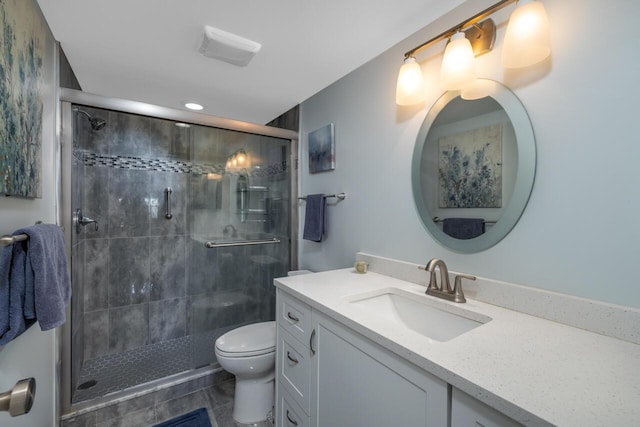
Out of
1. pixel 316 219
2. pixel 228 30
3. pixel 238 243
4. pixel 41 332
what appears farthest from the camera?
pixel 238 243

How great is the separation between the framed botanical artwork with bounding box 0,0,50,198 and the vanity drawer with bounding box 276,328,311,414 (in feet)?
3.74

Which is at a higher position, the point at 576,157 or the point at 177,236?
the point at 576,157

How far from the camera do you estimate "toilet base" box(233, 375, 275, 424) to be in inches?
61.8

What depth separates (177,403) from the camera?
1745mm

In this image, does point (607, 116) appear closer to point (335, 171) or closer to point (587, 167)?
point (587, 167)

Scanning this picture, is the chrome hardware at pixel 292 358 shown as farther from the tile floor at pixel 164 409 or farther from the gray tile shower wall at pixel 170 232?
the gray tile shower wall at pixel 170 232

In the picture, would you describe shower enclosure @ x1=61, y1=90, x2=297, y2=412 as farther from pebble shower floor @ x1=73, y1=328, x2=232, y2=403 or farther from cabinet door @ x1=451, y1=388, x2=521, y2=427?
cabinet door @ x1=451, y1=388, x2=521, y2=427

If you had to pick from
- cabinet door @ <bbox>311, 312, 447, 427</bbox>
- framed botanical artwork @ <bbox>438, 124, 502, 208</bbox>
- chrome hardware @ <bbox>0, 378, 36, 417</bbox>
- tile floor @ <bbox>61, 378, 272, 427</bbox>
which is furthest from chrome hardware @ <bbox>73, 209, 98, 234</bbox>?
framed botanical artwork @ <bbox>438, 124, 502, 208</bbox>

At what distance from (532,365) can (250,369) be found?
53.7 inches

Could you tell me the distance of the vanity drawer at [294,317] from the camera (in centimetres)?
114

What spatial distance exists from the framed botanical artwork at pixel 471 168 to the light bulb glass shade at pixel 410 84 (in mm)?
246

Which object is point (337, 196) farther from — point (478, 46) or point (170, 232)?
point (170, 232)

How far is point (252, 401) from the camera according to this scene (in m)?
1.58

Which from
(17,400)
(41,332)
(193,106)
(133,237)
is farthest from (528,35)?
(133,237)
